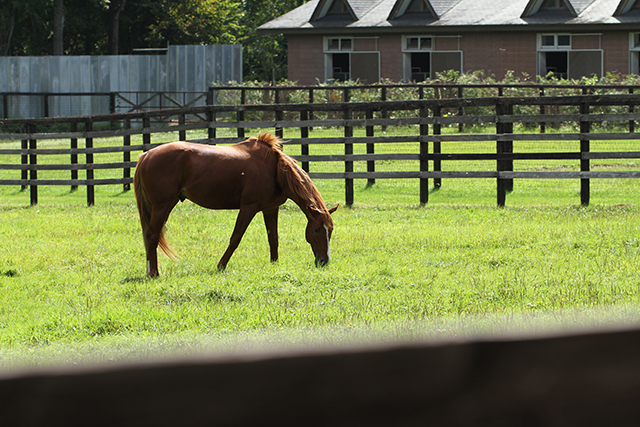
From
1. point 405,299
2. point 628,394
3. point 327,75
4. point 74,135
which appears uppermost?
point 327,75

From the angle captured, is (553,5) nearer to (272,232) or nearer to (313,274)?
(272,232)

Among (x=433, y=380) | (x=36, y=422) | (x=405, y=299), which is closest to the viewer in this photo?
(x=36, y=422)

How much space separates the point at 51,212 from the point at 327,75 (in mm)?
19454

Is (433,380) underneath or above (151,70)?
underneath

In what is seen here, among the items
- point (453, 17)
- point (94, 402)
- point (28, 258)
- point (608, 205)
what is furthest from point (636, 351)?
point (453, 17)

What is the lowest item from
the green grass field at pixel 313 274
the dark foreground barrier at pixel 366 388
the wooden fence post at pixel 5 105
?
the green grass field at pixel 313 274

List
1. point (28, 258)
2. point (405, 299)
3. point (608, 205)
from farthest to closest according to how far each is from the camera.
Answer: point (608, 205) → point (28, 258) → point (405, 299)

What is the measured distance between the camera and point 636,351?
109 centimetres

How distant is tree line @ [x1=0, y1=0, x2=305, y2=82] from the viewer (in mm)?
40531

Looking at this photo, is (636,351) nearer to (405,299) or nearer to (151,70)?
(405,299)

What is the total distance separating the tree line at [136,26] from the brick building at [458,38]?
40.5 ft

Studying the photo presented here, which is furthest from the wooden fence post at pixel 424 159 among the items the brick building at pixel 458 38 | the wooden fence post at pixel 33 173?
the brick building at pixel 458 38

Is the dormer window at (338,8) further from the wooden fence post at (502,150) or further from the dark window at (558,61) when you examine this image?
the wooden fence post at (502,150)

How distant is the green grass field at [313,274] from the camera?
4.72m
